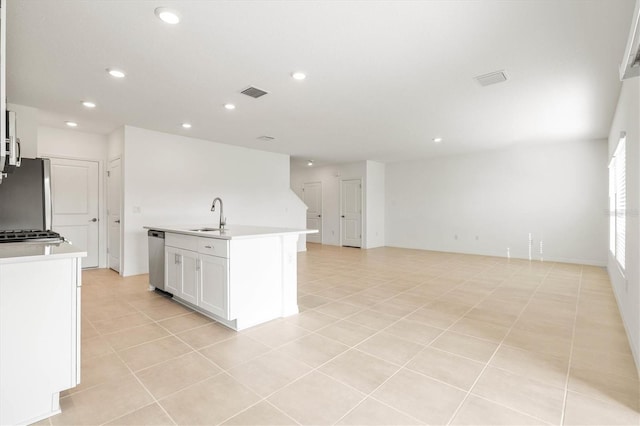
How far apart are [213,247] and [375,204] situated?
6698 mm

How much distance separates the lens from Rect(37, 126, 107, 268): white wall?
5.25 meters

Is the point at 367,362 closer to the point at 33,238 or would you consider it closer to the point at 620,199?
A: the point at 33,238

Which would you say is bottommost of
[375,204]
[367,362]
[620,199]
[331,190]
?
[367,362]

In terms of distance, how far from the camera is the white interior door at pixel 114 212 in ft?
17.9

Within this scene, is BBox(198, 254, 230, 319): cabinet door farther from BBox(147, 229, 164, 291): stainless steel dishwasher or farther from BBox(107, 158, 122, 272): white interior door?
BBox(107, 158, 122, 272): white interior door

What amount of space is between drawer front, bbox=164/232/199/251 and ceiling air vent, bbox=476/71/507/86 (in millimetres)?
3447

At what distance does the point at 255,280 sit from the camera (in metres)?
3.10

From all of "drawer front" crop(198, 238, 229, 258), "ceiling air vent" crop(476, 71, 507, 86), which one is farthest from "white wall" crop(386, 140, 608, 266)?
"drawer front" crop(198, 238, 229, 258)

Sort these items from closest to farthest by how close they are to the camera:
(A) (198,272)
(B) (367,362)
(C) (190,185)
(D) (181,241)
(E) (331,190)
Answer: (B) (367,362)
(A) (198,272)
(D) (181,241)
(C) (190,185)
(E) (331,190)

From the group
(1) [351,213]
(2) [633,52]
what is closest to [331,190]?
(1) [351,213]

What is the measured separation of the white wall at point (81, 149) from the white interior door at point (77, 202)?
2.4 inches

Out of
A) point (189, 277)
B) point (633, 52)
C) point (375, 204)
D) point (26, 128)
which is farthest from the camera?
point (375, 204)

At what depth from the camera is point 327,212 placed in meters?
9.88

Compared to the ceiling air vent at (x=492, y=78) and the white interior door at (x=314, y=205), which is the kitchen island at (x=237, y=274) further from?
the white interior door at (x=314, y=205)
